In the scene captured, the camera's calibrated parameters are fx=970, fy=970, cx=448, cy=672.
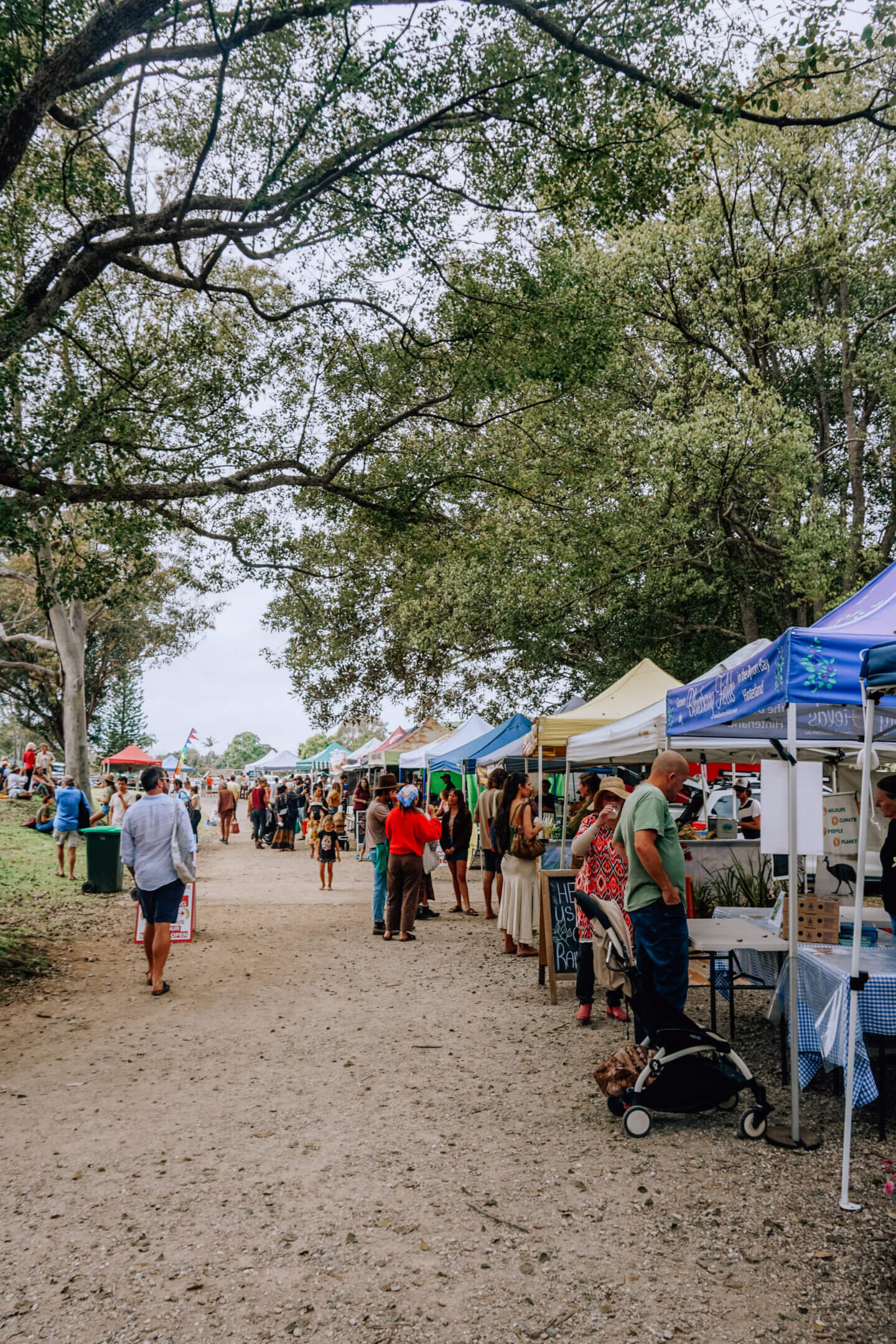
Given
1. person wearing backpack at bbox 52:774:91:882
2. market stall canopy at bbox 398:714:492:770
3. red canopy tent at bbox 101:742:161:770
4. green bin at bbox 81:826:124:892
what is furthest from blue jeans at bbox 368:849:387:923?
red canopy tent at bbox 101:742:161:770

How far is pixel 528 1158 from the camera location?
4.84 meters

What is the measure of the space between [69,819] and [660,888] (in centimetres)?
1379

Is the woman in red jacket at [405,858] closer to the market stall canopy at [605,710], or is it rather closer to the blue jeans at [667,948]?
the market stall canopy at [605,710]

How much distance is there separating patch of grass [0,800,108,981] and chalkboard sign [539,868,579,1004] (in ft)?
17.0

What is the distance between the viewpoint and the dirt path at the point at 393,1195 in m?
3.45

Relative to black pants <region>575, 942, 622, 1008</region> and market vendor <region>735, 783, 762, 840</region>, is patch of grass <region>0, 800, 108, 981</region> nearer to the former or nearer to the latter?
black pants <region>575, 942, 622, 1008</region>

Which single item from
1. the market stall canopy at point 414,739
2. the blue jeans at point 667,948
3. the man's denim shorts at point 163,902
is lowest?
the man's denim shorts at point 163,902

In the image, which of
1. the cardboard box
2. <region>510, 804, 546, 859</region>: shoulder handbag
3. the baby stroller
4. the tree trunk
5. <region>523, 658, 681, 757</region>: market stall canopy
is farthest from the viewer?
the tree trunk

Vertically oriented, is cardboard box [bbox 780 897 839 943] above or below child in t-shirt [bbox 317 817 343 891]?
above

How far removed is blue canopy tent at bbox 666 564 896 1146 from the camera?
4852 mm

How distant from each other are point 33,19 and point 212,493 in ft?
15.3

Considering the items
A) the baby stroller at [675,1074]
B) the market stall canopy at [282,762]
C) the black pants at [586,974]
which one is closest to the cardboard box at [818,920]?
the baby stroller at [675,1074]

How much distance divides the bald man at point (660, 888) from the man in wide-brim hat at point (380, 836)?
6.50 meters

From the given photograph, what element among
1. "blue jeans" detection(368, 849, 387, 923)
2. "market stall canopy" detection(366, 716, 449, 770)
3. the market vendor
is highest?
"market stall canopy" detection(366, 716, 449, 770)
